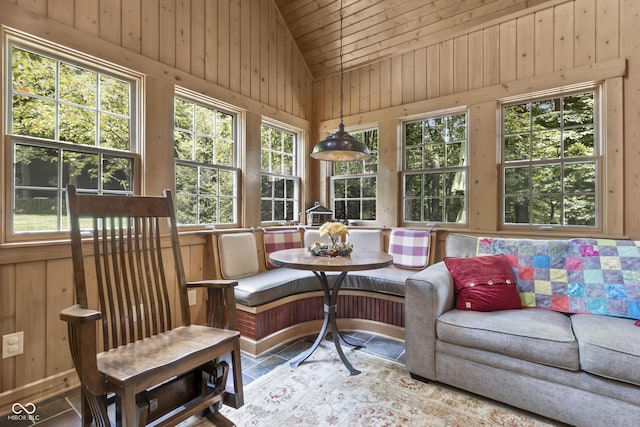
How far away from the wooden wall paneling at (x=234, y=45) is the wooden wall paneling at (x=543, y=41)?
113 inches

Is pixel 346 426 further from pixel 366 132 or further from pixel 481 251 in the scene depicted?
pixel 366 132

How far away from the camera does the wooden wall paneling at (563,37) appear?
2682mm

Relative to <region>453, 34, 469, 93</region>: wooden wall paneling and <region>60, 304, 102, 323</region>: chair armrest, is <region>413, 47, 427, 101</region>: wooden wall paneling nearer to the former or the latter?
<region>453, 34, 469, 93</region>: wooden wall paneling

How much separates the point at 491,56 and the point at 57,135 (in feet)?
12.3

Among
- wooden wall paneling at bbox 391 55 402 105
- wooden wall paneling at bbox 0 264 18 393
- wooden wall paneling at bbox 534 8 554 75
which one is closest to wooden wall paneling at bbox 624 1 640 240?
wooden wall paneling at bbox 534 8 554 75

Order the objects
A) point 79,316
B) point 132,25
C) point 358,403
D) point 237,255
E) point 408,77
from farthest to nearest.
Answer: point 408,77 → point 237,255 → point 132,25 → point 358,403 → point 79,316

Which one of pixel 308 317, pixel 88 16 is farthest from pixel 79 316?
pixel 88 16

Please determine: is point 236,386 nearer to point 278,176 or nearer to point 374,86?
point 278,176

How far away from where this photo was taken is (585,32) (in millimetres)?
2623

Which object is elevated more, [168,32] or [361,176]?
[168,32]

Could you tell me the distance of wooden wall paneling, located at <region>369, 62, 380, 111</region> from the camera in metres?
3.74

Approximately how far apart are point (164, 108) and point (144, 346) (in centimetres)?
195

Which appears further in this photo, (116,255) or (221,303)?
(221,303)

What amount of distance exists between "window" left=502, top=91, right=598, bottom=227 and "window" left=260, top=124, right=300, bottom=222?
96.0 inches
